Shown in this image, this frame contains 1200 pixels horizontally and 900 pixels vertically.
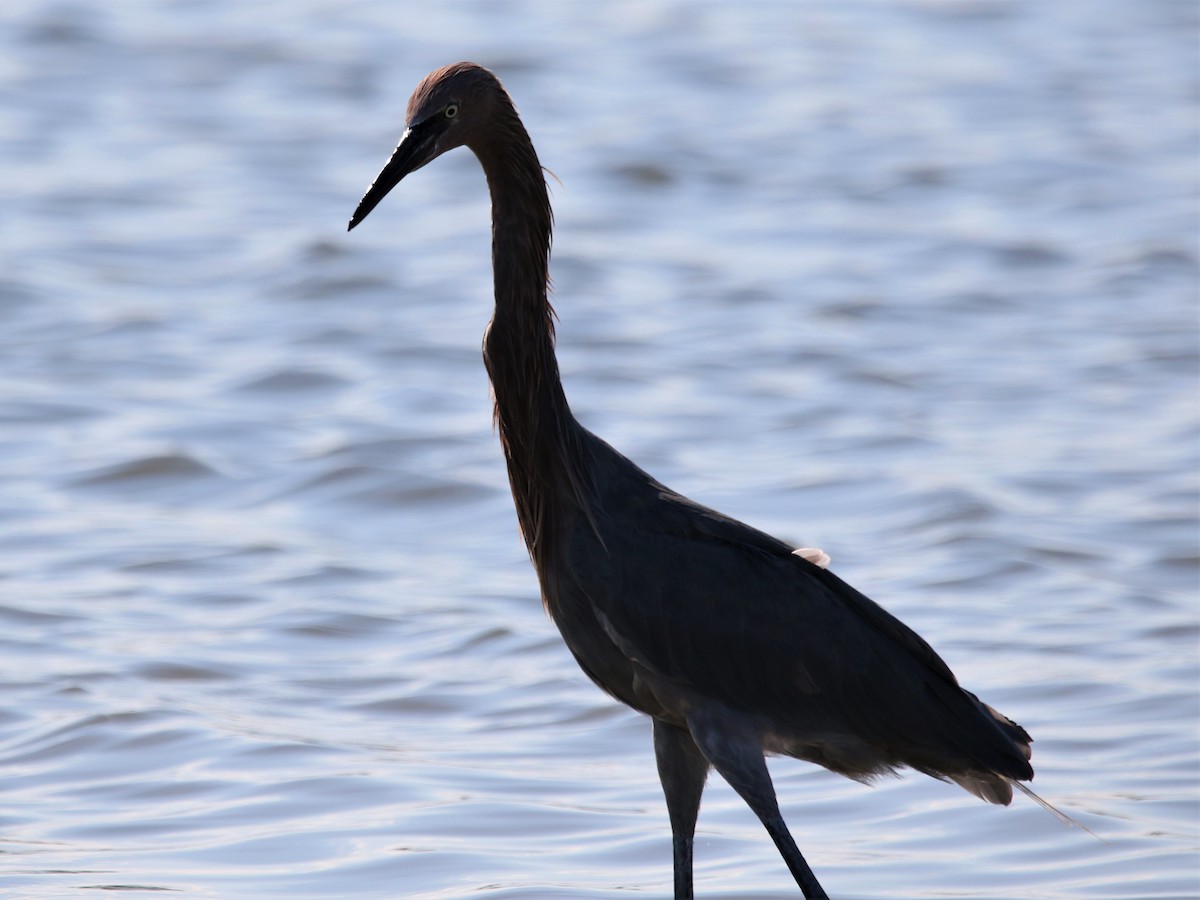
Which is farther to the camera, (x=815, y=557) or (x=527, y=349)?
(x=815, y=557)

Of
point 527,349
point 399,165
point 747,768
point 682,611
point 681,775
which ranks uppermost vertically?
point 399,165

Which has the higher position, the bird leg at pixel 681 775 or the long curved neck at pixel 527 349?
the long curved neck at pixel 527 349

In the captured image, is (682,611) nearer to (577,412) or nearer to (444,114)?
(444,114)

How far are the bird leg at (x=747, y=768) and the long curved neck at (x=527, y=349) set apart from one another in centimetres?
66

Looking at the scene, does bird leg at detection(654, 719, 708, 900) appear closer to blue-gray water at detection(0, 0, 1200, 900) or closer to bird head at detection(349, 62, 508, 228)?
blue-gray water at detection(0, 0, 1200, 900)

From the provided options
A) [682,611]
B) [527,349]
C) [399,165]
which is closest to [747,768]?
[682,611]

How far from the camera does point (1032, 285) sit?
14.0m

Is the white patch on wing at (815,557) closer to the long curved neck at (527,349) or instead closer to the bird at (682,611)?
the bird at (682,611)

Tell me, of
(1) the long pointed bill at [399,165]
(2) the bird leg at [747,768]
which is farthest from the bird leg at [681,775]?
(1) the long pointed bill at [399,165]

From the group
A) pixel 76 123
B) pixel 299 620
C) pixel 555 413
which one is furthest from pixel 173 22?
pixel 555 413

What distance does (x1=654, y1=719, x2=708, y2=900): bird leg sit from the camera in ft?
17.8

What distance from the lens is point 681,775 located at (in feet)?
17.8

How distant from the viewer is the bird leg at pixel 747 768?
201 inches

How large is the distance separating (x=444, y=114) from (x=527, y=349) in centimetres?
68
